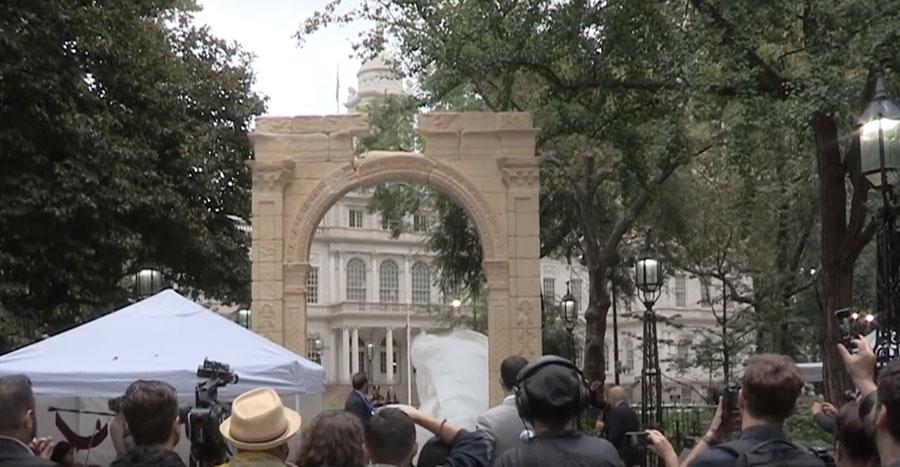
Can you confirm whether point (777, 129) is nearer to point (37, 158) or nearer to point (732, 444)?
point (732, 444)

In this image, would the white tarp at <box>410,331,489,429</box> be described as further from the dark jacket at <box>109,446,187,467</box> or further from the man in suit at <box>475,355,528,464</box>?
the dark jacket at <box>109,446,187,467</box>

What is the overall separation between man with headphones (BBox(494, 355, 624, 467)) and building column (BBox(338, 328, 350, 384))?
61.6m

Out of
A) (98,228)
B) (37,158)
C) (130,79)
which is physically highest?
(130,79)

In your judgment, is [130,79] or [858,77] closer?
[858,77]

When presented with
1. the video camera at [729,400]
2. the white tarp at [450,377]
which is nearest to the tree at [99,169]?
the white tarp at [450,377]

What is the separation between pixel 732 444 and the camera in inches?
Answer: 150

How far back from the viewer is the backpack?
12.2 ft

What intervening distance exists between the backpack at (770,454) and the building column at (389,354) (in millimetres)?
60844

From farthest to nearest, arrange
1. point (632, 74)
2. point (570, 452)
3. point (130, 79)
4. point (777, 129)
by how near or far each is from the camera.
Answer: point (130, 79) < point (632, 74) < point (777, 129) < point (570, 452)

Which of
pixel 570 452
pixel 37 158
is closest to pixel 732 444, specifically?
pixel 570 452

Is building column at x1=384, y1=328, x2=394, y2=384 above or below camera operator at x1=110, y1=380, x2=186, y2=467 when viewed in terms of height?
below

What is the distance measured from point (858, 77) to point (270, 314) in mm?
8836

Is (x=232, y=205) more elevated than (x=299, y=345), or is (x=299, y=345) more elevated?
(x=232, y=205)

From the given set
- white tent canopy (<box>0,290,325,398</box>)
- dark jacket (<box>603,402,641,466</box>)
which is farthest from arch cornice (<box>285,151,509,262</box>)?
white tent canopy (<box>0,290,325,398</box>)
